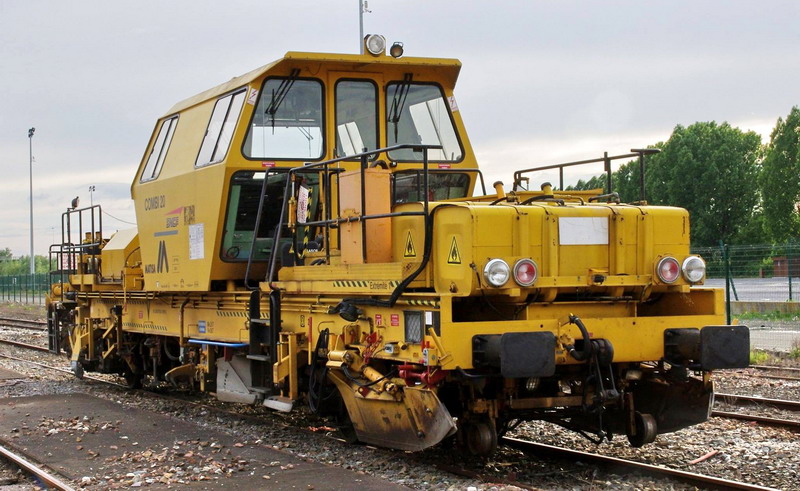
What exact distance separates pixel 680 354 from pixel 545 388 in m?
1.07

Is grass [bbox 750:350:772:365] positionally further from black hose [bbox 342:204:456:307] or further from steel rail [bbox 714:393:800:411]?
black hose [bbox 342:204:456:307]

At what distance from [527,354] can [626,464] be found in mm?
1547

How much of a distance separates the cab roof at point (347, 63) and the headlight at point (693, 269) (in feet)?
11.4

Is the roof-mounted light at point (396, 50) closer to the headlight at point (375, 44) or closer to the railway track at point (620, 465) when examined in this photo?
A: the headlight at point (375, 44)

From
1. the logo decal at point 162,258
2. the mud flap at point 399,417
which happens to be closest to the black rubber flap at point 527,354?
the mud flap at point 399,417

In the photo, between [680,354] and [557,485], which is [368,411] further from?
[680,354]

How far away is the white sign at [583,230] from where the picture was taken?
6871 millimetres

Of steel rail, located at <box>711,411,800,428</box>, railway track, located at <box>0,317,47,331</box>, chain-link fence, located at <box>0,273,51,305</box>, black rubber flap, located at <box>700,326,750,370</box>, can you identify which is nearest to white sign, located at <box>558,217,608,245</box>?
black rubber flap, located at <box>700,326,750,370</box>

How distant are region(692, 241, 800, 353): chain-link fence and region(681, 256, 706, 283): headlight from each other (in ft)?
32.9

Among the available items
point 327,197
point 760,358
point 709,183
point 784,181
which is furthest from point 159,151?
point 709,183

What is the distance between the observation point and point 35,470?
7465 millimetres

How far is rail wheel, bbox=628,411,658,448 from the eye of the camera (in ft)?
23.9

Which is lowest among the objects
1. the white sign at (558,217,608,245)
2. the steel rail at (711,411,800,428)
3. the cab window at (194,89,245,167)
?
the steel rail at (711,411,800,428)

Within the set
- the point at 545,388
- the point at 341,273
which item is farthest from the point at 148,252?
the point at 545,388
